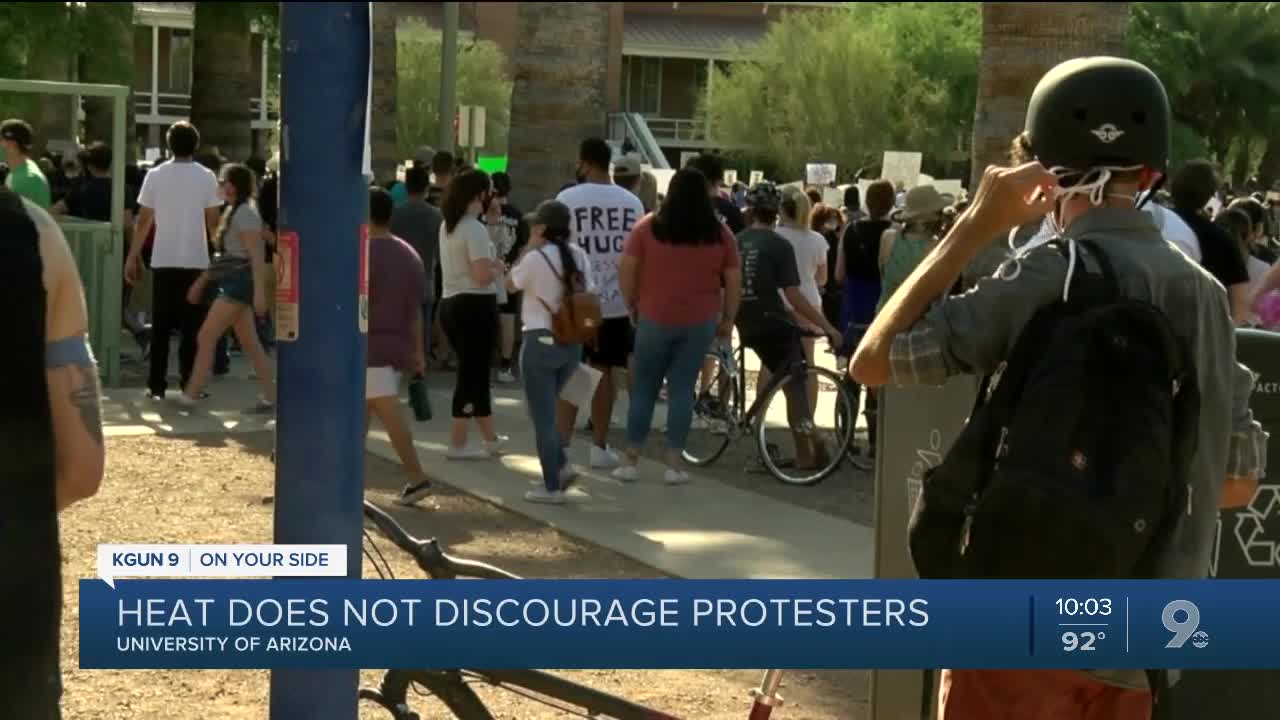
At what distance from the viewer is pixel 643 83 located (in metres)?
86.6

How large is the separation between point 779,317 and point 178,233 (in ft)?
13.7

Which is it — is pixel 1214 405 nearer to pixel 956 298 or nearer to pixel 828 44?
pixel 956 298

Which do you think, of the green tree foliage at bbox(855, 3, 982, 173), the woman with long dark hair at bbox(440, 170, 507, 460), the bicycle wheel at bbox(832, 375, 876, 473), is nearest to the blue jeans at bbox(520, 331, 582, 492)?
the woman with long dark hair at bbox(440, 170, 507, 460)

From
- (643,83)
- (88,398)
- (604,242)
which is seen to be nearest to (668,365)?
(604,242)

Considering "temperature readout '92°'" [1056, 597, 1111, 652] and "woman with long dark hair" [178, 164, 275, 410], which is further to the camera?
"woman with long dark hair" [178, 164, 275, 410]

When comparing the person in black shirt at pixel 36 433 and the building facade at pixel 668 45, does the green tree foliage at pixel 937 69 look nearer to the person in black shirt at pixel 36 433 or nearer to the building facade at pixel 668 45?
the building facade at pixel 668 45

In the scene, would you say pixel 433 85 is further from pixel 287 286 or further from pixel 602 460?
pixel 287 286

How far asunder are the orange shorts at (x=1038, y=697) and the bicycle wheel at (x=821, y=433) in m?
8.41

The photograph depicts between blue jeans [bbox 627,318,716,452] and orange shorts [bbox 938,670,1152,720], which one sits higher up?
orange shorts [bbox 938,670,1152,720]

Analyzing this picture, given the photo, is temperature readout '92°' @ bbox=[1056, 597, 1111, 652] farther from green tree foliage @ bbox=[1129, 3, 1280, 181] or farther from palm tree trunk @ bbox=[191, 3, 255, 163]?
green tree foliage @ bbox=[1129, 3, 1280, 181]

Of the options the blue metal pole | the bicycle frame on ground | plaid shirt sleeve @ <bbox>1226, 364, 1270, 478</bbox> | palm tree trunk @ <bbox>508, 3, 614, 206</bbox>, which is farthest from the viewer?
palm tree trunk @ <bbox>508, 3, 614, 206</bbox>

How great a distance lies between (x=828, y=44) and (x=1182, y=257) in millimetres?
63947

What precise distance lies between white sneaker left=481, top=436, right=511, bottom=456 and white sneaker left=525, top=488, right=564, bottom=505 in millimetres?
1541

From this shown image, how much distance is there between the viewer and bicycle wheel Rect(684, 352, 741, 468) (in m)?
13.0
